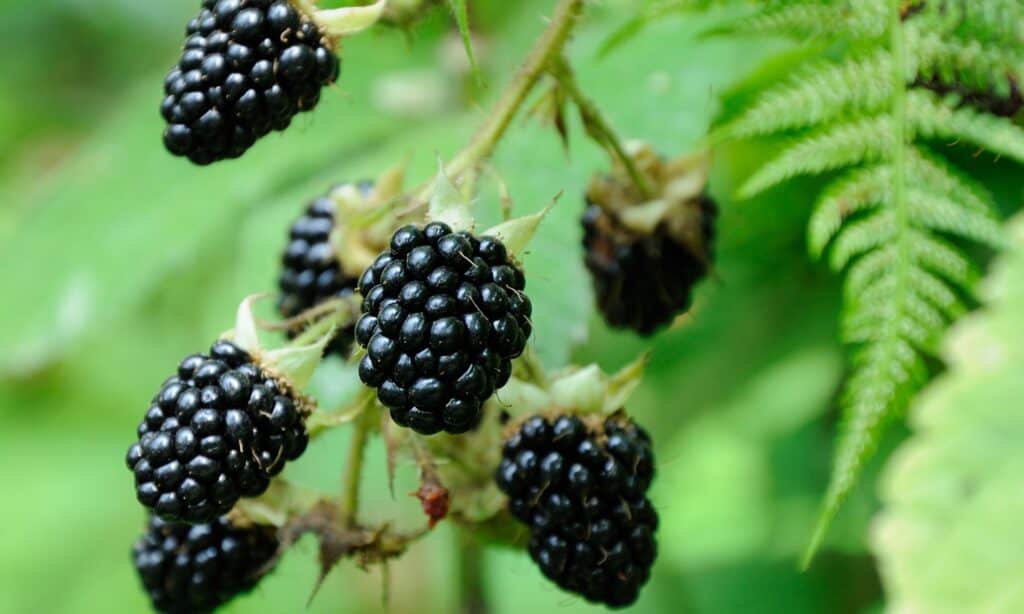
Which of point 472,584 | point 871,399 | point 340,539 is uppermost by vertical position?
point 871,399

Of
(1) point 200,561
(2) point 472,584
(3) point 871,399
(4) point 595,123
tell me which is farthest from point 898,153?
(2) point 472,584

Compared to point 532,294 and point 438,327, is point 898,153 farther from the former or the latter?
point 532,294

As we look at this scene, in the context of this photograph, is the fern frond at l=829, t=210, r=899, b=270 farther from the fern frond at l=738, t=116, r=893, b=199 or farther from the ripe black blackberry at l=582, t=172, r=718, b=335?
the ripe black blackberry at l=582, t=172, r=718, b=335

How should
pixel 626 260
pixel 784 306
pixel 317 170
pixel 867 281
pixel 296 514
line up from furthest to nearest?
pixel 317 170 → pixel 784 306 → pixel 626 260 → pixel 296 514 → pixel 867 281

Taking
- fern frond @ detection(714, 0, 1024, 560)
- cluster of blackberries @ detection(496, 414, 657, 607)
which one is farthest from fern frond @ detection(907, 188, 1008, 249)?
cluster of blackberries @ detection(496, 414, 657, 607)

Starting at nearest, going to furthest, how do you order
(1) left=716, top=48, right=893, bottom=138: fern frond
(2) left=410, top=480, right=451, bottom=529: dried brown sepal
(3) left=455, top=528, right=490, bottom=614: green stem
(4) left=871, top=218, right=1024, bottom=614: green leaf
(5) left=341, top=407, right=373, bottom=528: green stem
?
1. (4) left=871, top=218, right=1024, bottom=614: green leaf
2. (1) left=716, top=48, right=893, bottom=138: fern frond
3. (2) left=410, top=480, right=451, bottom=529: dried brown sepal
4. (5) left=341, top=407, right=373, bottom=528: green stem
5. (3) left=455, top=528, right=490, bottom=614: green stem

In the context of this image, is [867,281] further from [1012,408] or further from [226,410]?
[226,410]

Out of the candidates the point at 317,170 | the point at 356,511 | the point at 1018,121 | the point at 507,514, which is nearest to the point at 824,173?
the point at 1018,121
